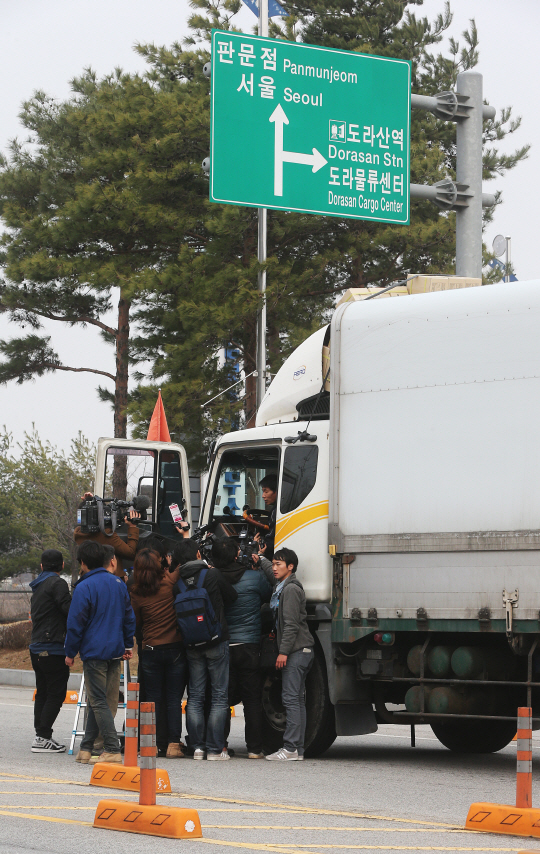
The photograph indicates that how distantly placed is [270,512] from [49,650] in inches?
93.5

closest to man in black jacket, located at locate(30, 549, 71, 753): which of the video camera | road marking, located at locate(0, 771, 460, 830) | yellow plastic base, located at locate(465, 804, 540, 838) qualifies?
the video camera

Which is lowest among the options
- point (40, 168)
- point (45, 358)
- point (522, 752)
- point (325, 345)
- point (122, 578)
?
point (522, 752)

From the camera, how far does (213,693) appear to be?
11.3m

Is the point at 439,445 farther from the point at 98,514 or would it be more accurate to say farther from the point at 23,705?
the point at 23,705

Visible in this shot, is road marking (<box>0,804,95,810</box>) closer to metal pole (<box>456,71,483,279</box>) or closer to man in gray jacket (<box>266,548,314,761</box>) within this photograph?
man in gray jacket (<box>266,548,314,761</box>)

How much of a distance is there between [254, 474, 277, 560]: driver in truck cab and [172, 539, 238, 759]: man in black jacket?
2.61ft

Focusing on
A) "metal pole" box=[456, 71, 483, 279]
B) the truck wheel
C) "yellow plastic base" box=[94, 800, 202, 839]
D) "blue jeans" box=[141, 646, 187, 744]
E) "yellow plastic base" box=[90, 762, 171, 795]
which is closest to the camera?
"yellow plastic base" box=[94, 800, 202, 839]

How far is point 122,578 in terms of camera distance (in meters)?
12.0

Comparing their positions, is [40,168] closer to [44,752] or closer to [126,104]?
[126,104]

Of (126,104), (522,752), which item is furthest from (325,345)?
(126,104)

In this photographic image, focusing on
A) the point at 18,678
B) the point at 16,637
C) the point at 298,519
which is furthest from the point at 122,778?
the point at 16,637

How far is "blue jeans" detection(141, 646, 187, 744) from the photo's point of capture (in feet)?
37.3

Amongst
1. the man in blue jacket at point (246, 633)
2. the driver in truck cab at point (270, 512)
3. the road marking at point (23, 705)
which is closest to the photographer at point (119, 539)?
the man in blue jacket at point (246, 633)

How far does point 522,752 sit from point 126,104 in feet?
69.8
